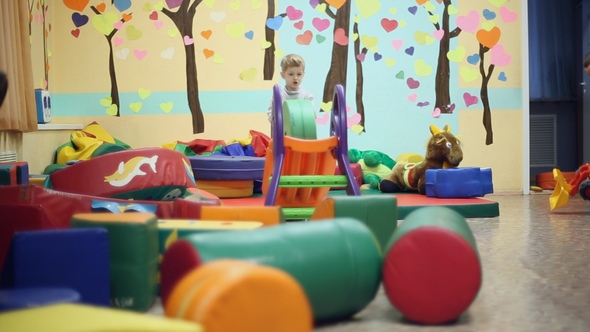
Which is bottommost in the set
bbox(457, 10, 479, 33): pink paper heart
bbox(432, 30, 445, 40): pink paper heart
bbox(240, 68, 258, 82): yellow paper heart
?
bbox(240, 68, 258, 82): yellow paper heart

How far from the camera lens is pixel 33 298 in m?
1.69

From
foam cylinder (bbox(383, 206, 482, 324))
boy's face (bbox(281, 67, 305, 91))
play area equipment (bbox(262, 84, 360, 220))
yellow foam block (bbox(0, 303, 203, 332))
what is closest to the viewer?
yellow foam block (bbox(0, 303, 203, 332))

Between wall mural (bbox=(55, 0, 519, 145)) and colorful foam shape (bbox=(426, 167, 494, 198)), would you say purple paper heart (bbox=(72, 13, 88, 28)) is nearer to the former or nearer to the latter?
wall mural (bbox=(55, 0, 519, 145))

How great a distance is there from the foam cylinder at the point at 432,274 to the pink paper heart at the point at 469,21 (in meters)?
4.97

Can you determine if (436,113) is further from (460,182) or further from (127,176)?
(127,176)

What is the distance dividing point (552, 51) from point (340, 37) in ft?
8.65

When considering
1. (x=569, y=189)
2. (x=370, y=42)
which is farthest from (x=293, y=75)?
(x=569, y=189)

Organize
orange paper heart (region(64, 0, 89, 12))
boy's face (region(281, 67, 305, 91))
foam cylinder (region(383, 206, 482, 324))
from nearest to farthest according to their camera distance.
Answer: foam cylinder (region(383, 206, 482, 324)) → boy's face (region(281, 67, 305, 91)) → orange paper heart (region(64, 0, 89, 12))

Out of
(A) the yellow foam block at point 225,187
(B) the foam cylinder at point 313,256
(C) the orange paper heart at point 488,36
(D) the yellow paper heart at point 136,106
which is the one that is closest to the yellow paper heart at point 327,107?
(A) the yellow foam block at point 225,187

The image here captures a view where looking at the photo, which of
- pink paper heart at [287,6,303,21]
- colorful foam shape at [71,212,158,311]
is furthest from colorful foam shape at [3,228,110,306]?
pink paper heart at [287,6,303,21]

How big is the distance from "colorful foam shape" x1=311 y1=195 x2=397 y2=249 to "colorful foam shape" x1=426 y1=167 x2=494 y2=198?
2355mm

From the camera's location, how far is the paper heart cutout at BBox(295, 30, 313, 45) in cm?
663

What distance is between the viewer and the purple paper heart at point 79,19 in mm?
6590

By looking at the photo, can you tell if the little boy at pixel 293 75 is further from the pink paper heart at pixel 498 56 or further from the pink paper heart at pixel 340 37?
the pink paper heart at pixel 498 56
